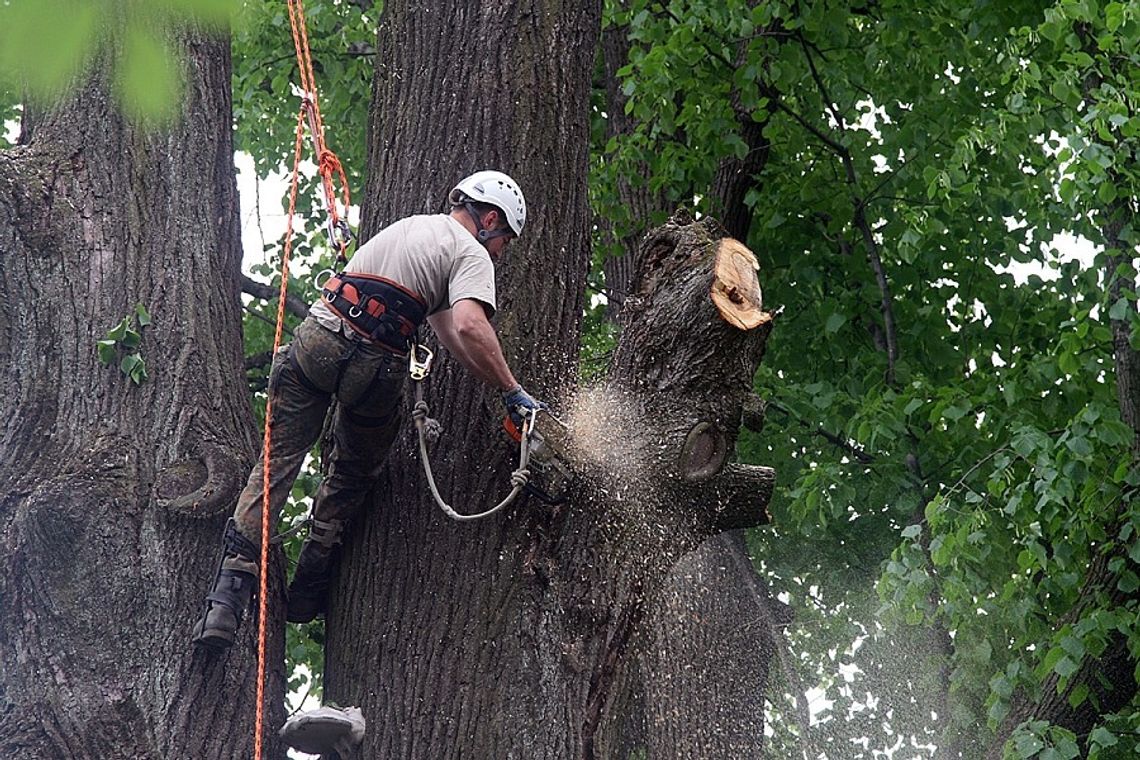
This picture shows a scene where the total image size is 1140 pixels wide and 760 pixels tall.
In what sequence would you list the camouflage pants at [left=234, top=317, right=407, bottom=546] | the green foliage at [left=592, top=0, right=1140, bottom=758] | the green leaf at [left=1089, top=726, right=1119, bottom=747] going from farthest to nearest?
1. the green foliage at [left=592, top=0, right=1140, bottom=758]
2. the green leaf at [left=1089, top=726, right=1119, bottom=747]
3. the camouflage pants at [left=234, top=317, right=407, bottom=546]

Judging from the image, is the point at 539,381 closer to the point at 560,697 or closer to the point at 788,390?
the point at 560,697

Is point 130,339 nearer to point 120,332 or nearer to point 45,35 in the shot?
point 120,332

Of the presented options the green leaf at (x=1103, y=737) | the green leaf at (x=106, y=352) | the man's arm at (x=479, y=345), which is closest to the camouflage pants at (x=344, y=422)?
the man's arm at (x=479, y=345)

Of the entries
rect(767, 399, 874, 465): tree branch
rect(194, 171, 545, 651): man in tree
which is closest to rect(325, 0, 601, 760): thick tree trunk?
rect(194, 171, 545, 651): man in tree

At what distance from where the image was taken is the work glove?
4113 millimetres

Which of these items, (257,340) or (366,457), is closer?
(366,457)

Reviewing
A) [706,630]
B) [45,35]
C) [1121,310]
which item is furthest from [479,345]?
[706,630]

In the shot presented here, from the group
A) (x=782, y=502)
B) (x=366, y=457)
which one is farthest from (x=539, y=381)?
(x=782, y=502)

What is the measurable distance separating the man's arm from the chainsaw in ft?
0.49

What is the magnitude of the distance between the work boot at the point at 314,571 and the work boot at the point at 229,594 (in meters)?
0.19

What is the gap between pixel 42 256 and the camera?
4.55m

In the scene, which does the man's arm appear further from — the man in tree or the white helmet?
the white helmet

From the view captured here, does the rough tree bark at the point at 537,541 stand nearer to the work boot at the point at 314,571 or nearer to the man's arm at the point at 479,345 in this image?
the work boot at the point at 314,571

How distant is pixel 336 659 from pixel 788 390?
434 cm
